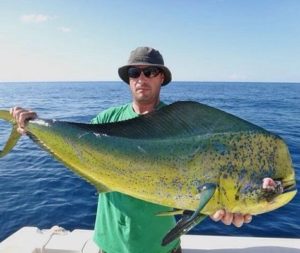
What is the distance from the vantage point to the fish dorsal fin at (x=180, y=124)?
6.29ft

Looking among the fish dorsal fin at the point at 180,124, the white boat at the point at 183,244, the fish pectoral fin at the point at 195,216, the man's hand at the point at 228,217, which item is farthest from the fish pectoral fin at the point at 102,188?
the white boat at the point at 183,244

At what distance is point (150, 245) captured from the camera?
9.09 feet

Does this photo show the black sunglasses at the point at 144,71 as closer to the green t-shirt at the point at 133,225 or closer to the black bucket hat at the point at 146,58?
the black bucket hat at the point at 146,58

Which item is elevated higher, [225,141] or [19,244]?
[225,141]

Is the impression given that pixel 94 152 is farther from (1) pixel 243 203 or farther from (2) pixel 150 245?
(2) pixel 150 245

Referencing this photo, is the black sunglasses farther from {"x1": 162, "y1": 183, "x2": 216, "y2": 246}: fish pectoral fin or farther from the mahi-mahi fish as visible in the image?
{"x1": 162, "y1": 183, "x2": 216, "y2": 246}: fish pectoral fin

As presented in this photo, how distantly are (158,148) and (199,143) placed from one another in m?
0.20

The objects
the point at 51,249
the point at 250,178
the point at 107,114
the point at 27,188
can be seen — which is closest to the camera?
the point at 250,178

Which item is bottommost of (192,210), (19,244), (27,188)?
(27,188)

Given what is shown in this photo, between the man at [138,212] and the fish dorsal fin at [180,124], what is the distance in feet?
2.30

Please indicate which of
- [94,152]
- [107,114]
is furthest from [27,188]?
[94,152]

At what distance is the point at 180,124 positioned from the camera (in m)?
1.98

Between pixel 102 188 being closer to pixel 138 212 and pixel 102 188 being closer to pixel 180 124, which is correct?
pixel 180 124

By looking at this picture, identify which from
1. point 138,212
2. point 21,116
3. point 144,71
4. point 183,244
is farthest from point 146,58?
point 183,244
